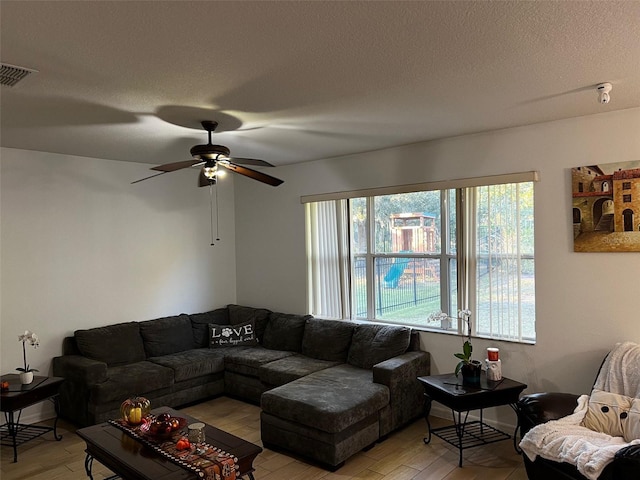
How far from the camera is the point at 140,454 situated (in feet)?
8.69

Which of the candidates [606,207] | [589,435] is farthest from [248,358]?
[606,207]

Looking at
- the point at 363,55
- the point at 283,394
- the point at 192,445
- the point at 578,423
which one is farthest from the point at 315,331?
the point at 363,55

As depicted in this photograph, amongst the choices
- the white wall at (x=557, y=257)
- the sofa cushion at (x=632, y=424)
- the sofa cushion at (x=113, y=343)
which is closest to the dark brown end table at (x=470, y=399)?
the white wall at (x=557, y=257)

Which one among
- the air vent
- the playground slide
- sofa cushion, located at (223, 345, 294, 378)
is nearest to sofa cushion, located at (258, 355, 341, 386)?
sofa cushion, located at (223, 345, 294, 378)

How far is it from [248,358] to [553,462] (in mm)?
3000

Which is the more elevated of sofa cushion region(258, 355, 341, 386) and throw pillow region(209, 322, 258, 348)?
throw pillow region(209, 322, 258, 348)

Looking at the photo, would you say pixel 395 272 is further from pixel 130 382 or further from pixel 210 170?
pixel 130 382

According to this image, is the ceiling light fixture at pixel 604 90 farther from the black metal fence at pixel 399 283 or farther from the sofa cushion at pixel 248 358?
the sofa cushion at pixel 248 358

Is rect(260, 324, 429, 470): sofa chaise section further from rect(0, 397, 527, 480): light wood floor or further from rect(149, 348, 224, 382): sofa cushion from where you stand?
rect(149, 348, 224, 382): sofa cushion

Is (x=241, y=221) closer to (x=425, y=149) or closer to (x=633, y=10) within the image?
(x=425, y=149)

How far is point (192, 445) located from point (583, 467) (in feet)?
7.06

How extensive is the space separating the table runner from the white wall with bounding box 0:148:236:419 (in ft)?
7.45

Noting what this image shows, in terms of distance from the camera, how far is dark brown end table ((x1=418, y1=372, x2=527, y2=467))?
3.33 meters

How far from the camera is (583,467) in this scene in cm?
236
